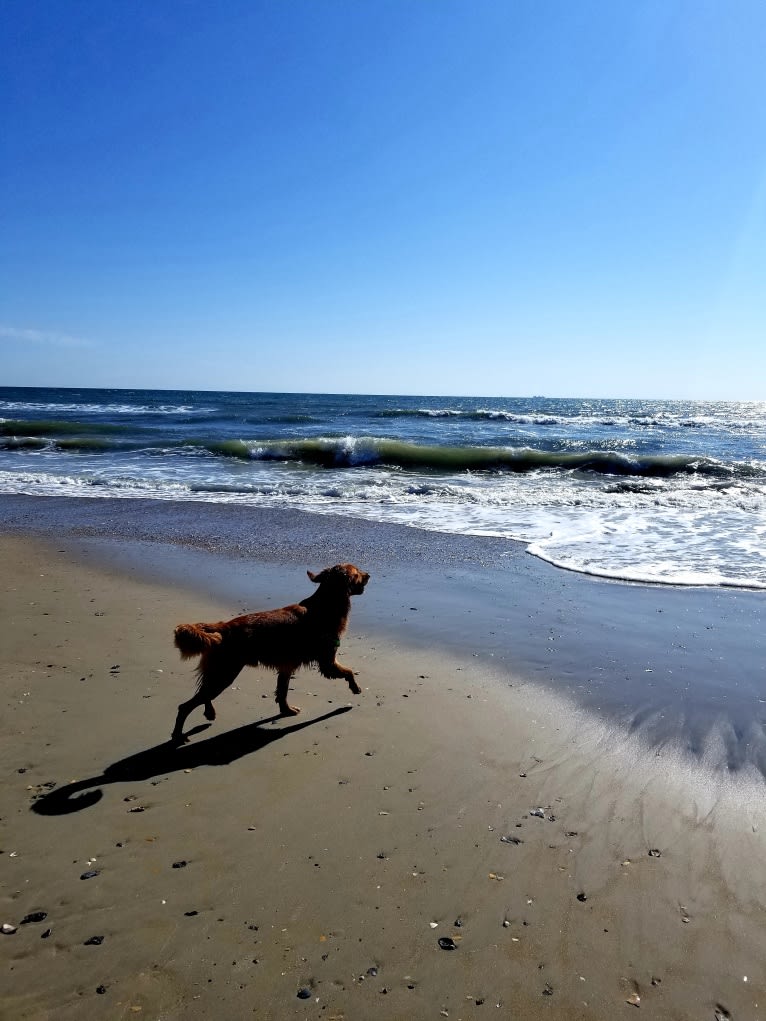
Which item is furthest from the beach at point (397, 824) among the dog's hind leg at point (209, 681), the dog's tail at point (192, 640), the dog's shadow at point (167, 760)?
the dog's tail at point (192, 640)

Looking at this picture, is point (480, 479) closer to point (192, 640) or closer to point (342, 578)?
point (342, 578)

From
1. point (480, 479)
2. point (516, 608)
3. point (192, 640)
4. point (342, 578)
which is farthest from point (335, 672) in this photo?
point (480, 479)

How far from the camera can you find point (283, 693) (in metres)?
4.31

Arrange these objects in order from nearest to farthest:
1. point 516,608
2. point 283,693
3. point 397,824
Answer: point 397,824
point 283,693
point 516,608

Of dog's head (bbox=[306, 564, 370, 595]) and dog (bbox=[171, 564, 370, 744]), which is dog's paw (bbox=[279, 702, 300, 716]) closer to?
dog (bbox=[171, 564, 370, 744])

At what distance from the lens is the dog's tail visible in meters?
3.78

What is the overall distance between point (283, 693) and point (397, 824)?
56.0 inches

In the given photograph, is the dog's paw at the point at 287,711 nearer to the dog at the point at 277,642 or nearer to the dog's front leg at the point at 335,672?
the dog at the point at 277,642

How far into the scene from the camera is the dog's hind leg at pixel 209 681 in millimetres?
3923

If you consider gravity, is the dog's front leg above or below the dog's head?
below

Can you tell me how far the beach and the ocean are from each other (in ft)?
11.0

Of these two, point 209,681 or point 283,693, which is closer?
point 209,681

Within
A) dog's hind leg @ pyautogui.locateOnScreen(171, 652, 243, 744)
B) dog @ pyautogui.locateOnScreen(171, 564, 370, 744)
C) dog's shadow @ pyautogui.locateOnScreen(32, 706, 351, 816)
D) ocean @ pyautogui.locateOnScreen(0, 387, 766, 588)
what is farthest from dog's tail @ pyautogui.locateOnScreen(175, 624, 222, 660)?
ocean @ pyautogui.locateOnScreen(0, 387, 766, 588)

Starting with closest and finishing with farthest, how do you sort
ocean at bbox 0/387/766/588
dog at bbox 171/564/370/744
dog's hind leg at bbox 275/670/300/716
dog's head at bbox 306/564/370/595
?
dog at bbox 171/564/370/744
dog's hind leg at bbox 275/670/300/716
dog's head at bbox 306/564/370/595
ocean at bbox 0/387/766/588
